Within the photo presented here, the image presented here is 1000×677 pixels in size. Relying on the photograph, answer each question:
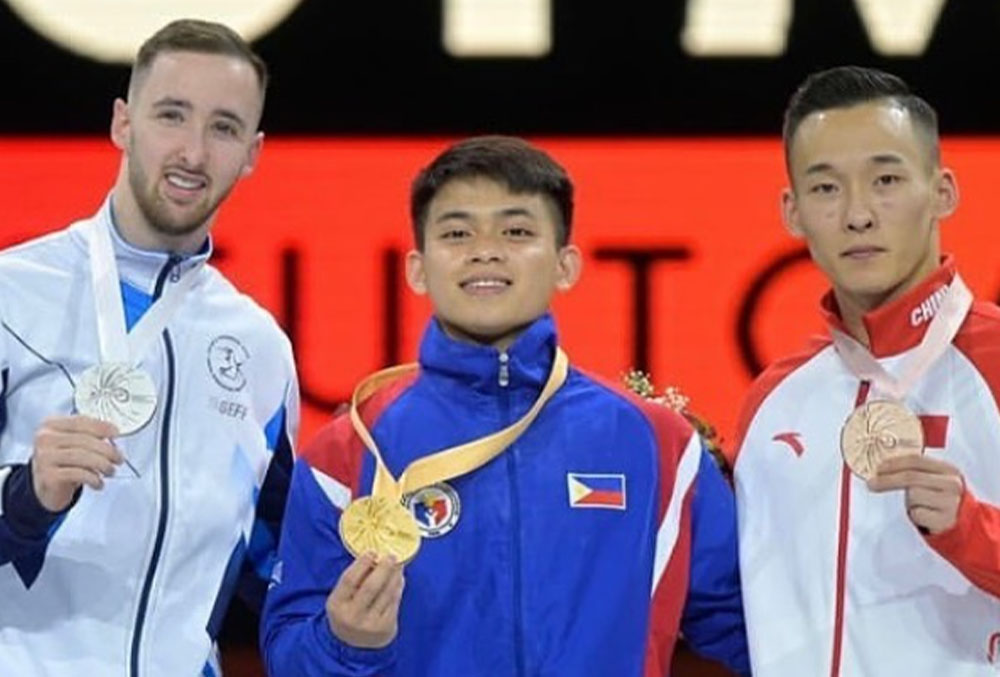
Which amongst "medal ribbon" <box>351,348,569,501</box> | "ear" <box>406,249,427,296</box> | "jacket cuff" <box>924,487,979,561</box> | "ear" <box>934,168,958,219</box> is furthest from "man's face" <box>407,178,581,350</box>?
"jacket cuff" <box>924,487,979,561</box>

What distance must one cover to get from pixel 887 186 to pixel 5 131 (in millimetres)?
2686

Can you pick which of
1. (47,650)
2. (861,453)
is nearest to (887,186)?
(861,453)

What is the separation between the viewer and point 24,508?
9.46ft

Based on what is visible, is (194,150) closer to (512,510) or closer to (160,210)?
(160,210)

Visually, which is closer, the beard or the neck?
the neck

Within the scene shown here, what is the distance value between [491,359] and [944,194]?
73 centimetres

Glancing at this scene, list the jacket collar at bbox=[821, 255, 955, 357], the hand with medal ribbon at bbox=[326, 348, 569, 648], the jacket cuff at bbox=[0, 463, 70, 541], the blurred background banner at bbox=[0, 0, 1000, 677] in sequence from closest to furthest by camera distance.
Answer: the hand with medal ribbon at bbox=[326, 348, 569, 648], the jacket cuff at bbox=[0, 463, 70, 541], the jacket collar at bbox=[821, 255, 955, 357], the blurred background banner at bbox=[0, 0, 1000, 677]

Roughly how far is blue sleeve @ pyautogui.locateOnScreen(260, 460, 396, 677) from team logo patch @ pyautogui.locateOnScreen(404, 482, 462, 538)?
12cm

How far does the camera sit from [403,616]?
9.62 ft

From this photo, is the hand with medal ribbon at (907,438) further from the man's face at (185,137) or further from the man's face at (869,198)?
the man's face at (185,137)

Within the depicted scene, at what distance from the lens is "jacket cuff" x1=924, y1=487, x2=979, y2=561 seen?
2.72 m

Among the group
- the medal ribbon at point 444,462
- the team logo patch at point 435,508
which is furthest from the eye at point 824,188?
the team logo patch at point 435,508

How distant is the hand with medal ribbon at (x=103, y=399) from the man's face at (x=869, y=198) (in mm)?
991

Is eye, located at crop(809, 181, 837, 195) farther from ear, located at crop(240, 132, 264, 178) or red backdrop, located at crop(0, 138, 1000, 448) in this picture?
red backdrop, located at crop(0, 138, 1000, 448)
